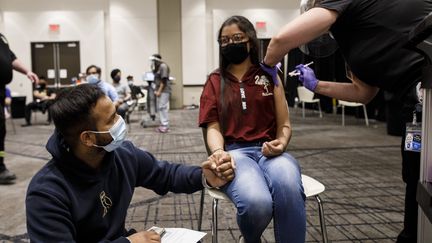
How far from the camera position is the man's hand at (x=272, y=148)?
5.86 feet

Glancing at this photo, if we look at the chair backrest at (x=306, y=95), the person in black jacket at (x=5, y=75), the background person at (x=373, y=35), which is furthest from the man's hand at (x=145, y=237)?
the chair backrest at (x=306, y=95)

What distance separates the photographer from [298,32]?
1.62 m

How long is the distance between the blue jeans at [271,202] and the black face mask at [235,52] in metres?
0.62

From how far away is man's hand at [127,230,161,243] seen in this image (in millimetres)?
1242

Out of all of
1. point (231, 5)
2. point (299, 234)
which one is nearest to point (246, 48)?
point (299, 234)

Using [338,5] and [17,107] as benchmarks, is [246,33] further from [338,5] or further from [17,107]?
[17,107]

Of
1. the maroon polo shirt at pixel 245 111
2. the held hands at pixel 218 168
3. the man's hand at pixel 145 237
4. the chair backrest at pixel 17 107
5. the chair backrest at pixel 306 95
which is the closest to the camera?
the man's hand at pixel 145 237

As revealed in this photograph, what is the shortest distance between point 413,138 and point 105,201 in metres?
1.25

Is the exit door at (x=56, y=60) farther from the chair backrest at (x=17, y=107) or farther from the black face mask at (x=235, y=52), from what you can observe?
the black face mask at (x=235, y=52)

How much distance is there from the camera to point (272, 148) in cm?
178

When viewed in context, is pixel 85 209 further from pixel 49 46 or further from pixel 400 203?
pixel 49 46

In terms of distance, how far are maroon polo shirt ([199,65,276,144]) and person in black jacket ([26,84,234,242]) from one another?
2.14ft

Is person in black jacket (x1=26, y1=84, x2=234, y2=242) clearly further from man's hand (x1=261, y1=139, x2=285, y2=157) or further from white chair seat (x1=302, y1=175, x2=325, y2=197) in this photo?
white chair seat (x1=302, y1=175, x2=325, y2=197)

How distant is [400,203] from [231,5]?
11.1m
